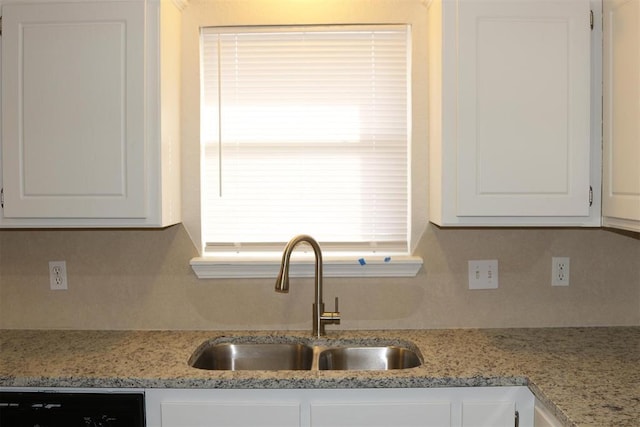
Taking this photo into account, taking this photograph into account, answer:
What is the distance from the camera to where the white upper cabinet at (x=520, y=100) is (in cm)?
201

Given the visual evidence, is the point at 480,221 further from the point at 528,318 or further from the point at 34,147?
the point at 34,147

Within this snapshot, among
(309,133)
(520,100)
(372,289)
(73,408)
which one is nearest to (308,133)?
(309,133)

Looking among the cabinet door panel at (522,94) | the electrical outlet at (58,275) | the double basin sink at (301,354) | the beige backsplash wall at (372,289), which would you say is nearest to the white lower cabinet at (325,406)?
the double basin sink at (301,354)

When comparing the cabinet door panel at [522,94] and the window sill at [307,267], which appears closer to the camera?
the cabinet door panel at [522,94]

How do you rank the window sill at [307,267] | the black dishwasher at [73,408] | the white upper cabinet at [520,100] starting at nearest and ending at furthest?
the black dishwasher at [73,408] → the white upper cabinet at [520,100] → the window sill at [307,267]

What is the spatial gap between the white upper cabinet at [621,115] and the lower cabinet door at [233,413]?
1.25 m

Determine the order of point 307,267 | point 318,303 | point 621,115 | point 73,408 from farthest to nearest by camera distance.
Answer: point 307,267 < point 318,303 < point 621,115 < point 73,408

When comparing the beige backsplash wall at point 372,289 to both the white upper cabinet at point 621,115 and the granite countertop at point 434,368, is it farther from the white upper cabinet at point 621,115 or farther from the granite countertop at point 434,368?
the white upper cabinet at point 621,115

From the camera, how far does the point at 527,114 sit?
2.01 meters

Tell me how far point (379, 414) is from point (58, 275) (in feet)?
4.78

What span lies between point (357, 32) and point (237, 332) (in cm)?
131

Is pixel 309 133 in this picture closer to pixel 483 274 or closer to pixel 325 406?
pixel 483 274

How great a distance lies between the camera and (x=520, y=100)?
2.01 m

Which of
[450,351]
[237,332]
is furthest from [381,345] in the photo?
[237,332]
